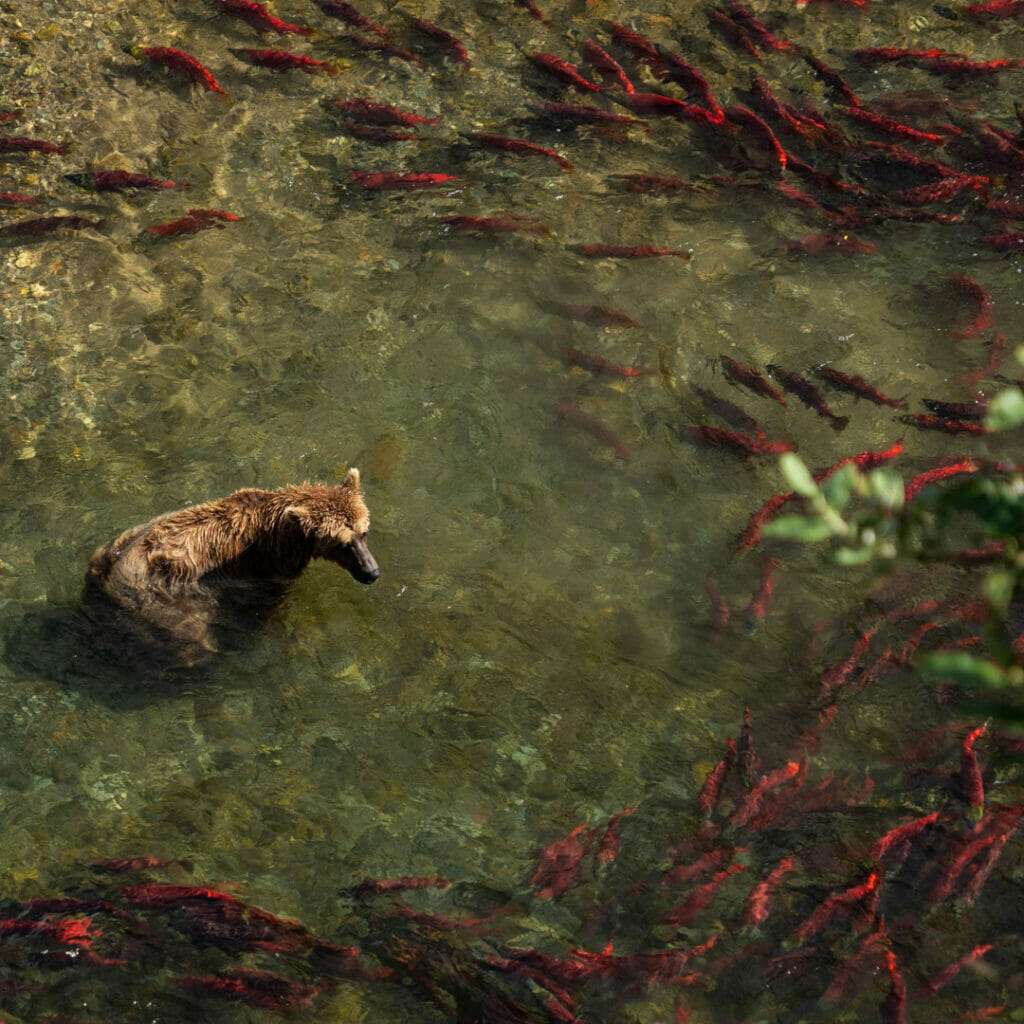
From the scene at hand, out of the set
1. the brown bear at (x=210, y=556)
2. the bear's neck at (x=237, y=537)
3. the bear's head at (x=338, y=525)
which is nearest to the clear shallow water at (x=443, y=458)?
the brown bear at (x=210, y=556)

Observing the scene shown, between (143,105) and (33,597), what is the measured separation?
219 inches

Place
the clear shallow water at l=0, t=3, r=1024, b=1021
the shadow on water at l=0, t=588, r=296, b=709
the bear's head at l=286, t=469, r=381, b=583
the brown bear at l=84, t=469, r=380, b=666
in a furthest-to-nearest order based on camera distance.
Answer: the shadow on water at l=0, t=588, r=296, b=709 → the bear's head at l=286, t=469, r=381, b=583 → the brown bear at l=84, t=469, r=380, b=666 → the clear shallow water at l=0, t=3, r=1024, b=1021

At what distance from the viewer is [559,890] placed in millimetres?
5973

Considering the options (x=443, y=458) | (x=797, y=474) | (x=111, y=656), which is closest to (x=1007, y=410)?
(x=797, y=474)

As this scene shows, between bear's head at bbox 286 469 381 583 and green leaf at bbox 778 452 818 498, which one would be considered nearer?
green leaf at bbox 778 452 818 498

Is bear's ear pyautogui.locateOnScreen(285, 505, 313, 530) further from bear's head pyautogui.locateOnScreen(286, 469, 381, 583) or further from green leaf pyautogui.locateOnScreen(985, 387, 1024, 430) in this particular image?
green leaf pyautogui.locateOnScreen(985, 387, 1024, 430)

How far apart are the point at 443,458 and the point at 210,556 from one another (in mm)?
2059

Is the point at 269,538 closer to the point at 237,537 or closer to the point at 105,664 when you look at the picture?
the point at 237,537

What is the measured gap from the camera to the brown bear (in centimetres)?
648

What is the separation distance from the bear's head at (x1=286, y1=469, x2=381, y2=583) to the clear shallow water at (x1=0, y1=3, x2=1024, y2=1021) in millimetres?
687

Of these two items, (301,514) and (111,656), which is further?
(111,656)

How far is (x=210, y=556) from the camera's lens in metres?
6.72

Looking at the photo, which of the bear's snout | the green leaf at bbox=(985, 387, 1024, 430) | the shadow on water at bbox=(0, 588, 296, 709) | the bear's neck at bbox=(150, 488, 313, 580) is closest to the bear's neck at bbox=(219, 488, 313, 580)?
the bear's neck at bbox=(150, 488, 313, 580)

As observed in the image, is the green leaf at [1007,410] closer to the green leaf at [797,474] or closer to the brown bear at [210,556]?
the green leaf at [797,474]
